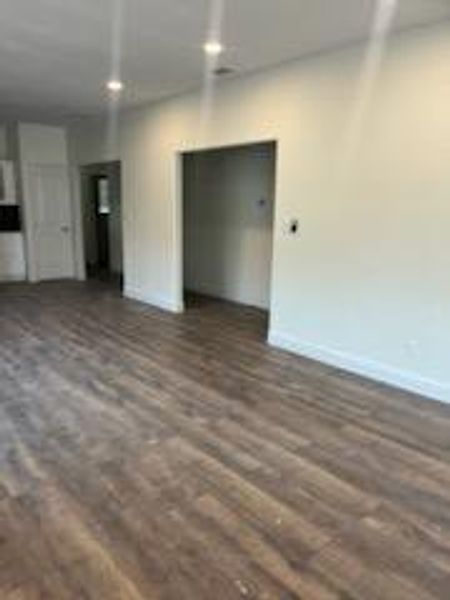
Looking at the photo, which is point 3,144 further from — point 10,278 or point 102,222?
point 102,222

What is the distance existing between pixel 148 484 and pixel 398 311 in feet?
7.82

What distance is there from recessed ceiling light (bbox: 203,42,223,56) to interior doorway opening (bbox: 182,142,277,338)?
1.93 metres

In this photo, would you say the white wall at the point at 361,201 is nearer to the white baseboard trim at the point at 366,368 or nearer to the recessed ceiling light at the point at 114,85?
the white baseboard trim at the point at 366,368

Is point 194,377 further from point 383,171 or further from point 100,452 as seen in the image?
point 383,171

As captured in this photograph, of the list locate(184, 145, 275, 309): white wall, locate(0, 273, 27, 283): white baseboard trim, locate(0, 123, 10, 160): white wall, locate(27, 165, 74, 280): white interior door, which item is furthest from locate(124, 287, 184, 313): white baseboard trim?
locate(0, 123, 10, 160): white wall

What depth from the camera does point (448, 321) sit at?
3521 mm

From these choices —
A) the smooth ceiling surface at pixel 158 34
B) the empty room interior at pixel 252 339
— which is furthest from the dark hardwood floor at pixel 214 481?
the smooth ceiling surface at pixel 158 34

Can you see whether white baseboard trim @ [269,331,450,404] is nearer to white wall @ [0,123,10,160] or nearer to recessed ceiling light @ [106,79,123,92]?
recessed ceiling light @ [106,79,123,92]

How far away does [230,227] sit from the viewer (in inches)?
276

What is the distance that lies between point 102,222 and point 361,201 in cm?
745

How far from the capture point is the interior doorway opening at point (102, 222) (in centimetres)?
943

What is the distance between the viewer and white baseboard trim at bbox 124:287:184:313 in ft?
21.1

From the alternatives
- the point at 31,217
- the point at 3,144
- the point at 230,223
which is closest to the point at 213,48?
the point at 230,223

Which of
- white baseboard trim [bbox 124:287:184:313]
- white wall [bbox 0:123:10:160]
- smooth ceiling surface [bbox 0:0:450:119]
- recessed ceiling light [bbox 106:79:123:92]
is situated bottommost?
white baseboard trim [bbox 124:287:184:313]
